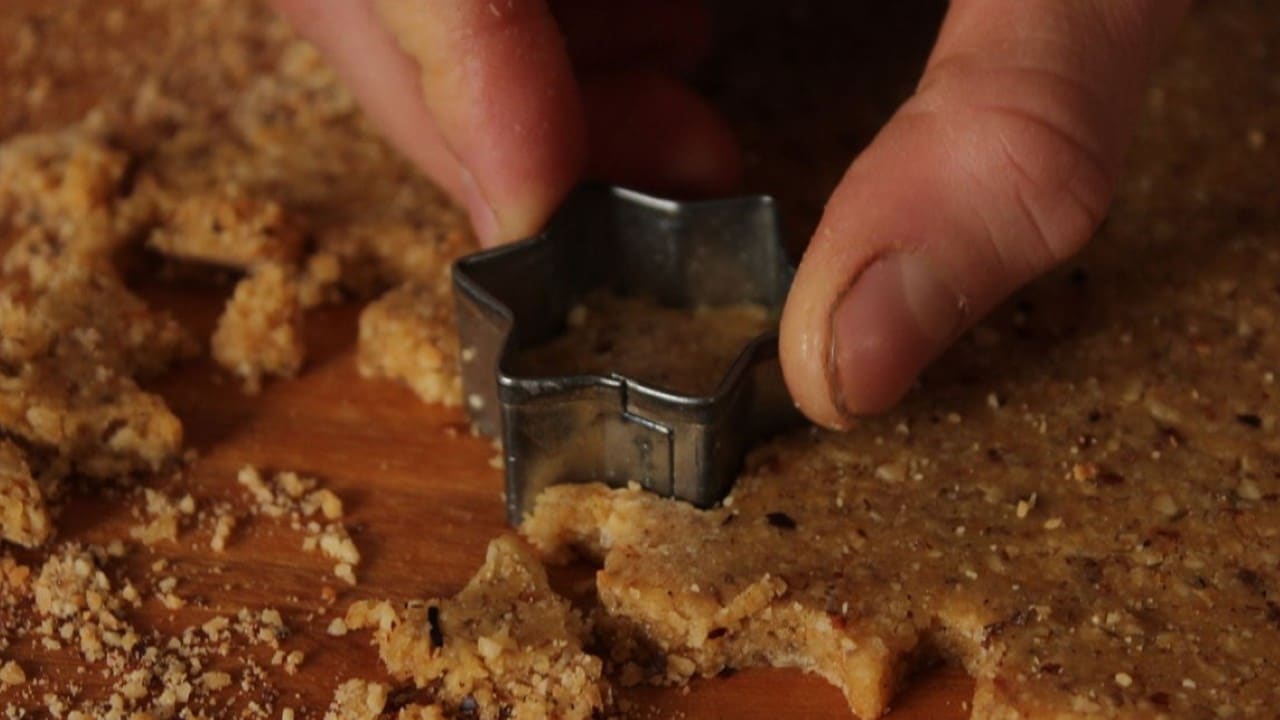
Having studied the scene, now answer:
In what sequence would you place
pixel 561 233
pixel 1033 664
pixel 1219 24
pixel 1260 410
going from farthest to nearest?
Answer: 1. pixel 1219 24
2. pixel 561 233
3. pixel 1260 410
4. pixel 1033 664

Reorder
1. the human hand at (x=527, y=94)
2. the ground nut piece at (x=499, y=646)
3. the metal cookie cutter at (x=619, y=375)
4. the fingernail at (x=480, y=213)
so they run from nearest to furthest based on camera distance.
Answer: the ground nut piece at (x=499, y=646) < the metal cookie cutter at (x=619, y=375) < the human hand at (x=527, y=94) < the fingernail at (x=480, y=213)

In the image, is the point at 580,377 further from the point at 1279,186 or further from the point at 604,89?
the point at 1279,186

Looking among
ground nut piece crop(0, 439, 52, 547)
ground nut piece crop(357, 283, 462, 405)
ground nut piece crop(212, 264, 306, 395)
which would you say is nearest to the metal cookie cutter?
ground nut piece crop(357, 283, 462, 405)

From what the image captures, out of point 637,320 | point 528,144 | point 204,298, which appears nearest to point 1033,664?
point 637,320

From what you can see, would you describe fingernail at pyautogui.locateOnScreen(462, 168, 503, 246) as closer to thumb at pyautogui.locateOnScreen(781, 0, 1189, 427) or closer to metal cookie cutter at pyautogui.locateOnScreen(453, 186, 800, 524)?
metal cookie cutter at pyautogui.locateOnScreen(453, 186, 800, 524)

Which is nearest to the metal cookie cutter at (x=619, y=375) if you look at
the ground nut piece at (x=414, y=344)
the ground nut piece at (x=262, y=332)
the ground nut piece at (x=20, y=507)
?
the ground nut piece at (x=414, y=344)

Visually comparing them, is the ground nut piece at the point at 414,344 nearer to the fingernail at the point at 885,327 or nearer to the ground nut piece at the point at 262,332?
the ground nut piece at the point at 262,332

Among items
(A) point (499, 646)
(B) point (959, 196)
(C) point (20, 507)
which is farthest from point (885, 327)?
(C) point (20, 507)
